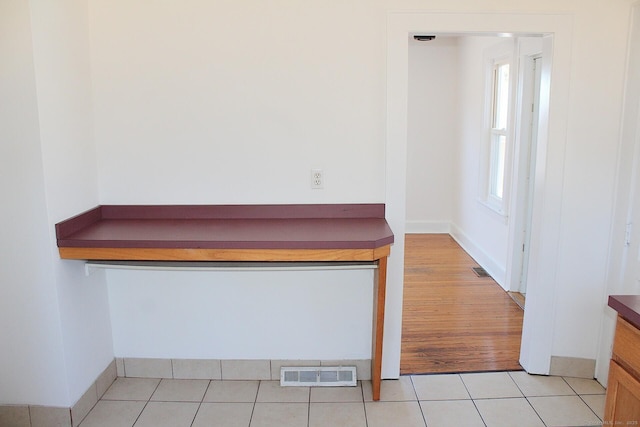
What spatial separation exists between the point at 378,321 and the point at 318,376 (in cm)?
56

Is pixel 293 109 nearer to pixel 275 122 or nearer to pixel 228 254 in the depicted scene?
pixel 275 122

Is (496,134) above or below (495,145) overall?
above

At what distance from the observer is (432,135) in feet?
19.4

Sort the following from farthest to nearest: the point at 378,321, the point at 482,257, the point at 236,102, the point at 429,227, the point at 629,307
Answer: the point at 429,227
the point at 482,257
the point at 236,102
the point at 378,321
the point at 629,307

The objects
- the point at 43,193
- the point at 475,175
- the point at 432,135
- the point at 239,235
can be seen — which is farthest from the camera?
the point at 432,135

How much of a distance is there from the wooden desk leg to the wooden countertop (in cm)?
18

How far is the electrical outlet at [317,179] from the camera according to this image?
2621mm

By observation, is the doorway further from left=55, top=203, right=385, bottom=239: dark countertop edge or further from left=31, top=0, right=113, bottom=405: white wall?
left=31, top=0, right=113, bottom=405: white wall

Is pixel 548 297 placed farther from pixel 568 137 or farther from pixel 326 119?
pixel 326 119

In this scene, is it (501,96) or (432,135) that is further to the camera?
(432,135)

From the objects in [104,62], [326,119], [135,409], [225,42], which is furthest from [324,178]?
[135,409]

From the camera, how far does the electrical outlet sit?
8.60ft

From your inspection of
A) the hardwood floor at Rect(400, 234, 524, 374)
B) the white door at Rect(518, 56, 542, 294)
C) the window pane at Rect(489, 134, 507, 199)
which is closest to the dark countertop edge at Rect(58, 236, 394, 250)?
the hardwood floor at Rect(400, 234, 524, 374)

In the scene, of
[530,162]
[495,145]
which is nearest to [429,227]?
[495,145]
